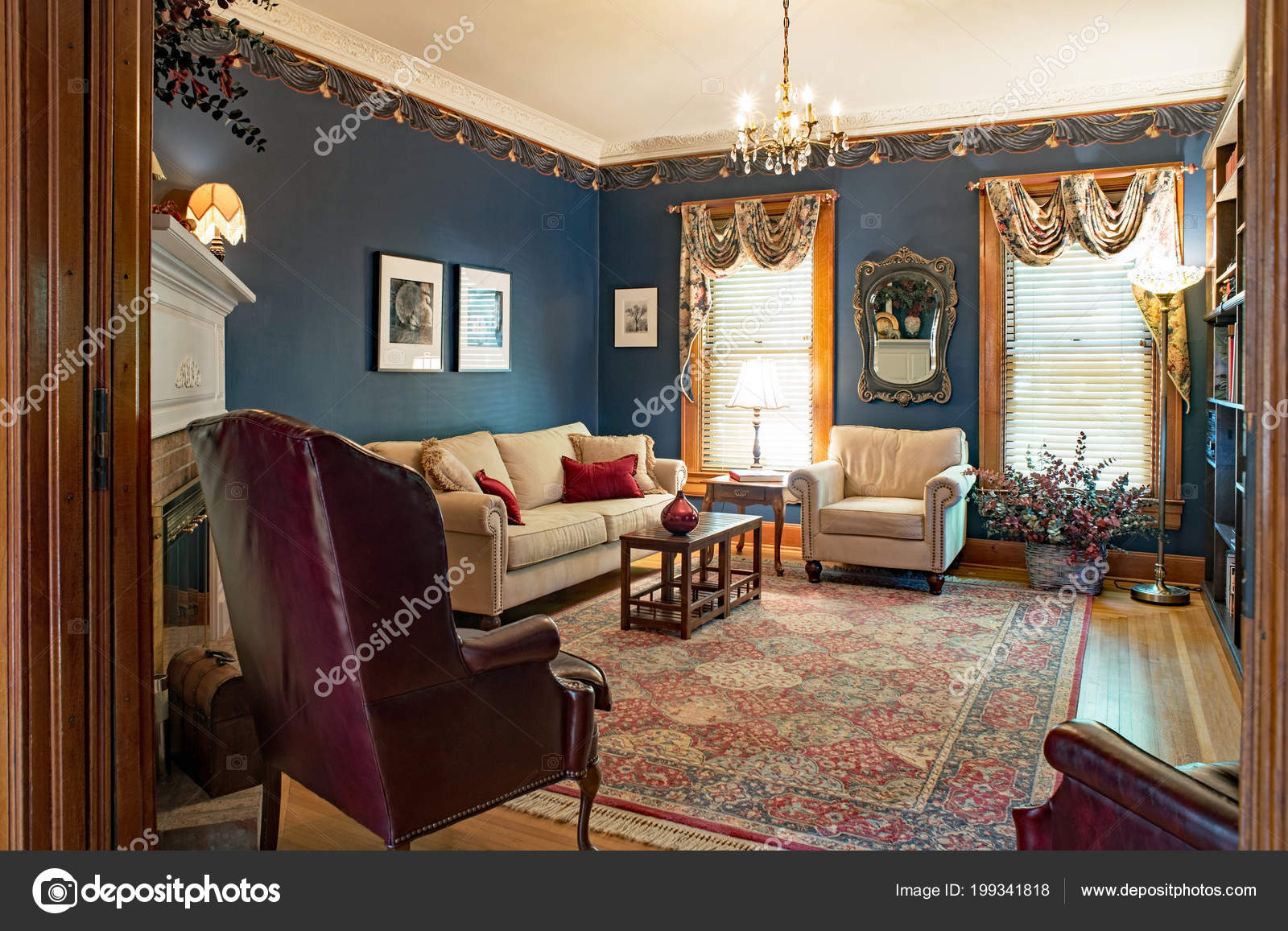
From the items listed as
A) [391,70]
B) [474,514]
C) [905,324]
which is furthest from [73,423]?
[905,324]

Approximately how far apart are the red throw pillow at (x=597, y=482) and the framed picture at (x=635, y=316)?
1627 mm

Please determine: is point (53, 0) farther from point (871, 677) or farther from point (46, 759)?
point (871, 677)

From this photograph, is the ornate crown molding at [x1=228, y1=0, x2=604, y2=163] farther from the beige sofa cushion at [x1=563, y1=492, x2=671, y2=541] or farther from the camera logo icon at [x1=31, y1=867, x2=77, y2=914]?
the camera logo icon at [x1=31, y1=867, x2=77, y2=914]

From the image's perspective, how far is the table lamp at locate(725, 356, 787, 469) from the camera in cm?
646

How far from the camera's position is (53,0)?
1.42m

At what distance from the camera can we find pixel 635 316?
7453mm

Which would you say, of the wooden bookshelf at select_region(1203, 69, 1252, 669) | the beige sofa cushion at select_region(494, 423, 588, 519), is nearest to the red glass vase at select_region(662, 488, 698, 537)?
the beige sofa cushion at select_region(494, 423, 588, 519)

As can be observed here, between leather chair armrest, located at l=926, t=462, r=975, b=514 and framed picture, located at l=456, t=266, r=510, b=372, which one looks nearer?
leather chair armrest, located at l=926, t=462, r=975, b=514

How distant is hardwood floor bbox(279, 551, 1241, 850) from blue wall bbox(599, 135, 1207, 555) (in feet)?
4.01

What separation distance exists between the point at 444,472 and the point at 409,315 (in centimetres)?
123

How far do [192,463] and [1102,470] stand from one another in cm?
531

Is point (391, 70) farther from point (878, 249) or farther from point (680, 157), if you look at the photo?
point (878, 249)

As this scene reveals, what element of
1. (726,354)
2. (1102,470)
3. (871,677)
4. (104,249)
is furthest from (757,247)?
(104,249)

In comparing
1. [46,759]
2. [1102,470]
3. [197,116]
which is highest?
[197,116]
